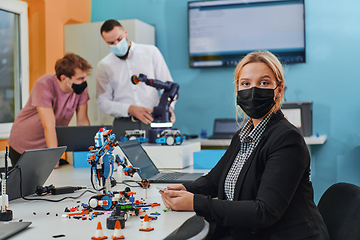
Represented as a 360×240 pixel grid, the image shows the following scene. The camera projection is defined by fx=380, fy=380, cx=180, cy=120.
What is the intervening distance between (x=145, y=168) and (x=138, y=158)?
65 mm

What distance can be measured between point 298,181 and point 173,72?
3.26m

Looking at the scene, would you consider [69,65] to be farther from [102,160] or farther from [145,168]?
[102,160]

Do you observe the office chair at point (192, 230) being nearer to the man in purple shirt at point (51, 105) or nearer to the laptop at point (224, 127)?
the man in purple shirt at point (51, 105)

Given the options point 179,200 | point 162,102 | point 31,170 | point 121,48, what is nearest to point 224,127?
point 121,48

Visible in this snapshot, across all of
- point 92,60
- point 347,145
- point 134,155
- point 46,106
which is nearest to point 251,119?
point 134,155

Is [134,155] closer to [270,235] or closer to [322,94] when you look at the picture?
[270,235]

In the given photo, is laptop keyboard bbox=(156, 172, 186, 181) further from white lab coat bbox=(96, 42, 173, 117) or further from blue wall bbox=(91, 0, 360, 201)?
blue wall bbox=(91, 0, 360, 201)

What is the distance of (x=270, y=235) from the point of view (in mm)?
1138

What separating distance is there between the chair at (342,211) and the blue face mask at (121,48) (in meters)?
2.25

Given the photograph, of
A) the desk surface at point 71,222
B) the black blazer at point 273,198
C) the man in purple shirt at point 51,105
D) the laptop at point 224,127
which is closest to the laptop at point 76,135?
the man in purple shirt at point 51,105

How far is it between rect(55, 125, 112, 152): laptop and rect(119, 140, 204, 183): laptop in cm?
44

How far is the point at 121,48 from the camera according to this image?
10.6ft

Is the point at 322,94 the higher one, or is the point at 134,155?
the point at 322,94

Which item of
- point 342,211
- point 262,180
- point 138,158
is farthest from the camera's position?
point 138,158
